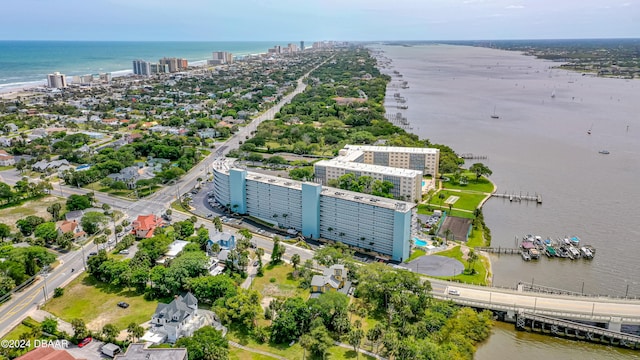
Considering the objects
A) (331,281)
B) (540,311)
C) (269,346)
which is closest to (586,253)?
(540,311)

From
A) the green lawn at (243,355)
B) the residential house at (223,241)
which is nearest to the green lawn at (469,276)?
the green lawn at (243,355)

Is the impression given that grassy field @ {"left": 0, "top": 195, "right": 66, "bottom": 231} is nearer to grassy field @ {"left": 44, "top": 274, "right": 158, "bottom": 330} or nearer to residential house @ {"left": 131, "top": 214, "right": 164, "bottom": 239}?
residential house @ {"left": 131, "top": 214, "right": 164, "bottom": 239}

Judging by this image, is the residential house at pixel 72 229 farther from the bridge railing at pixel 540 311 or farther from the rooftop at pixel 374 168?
the bridge railing at pixel 540 311

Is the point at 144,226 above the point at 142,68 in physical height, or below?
below

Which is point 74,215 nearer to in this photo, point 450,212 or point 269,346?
point 269,346

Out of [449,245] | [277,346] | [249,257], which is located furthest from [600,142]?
[277,346]

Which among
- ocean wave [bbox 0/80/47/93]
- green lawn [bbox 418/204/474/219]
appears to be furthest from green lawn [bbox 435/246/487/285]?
ocean wave [bbox 0/80/47/93]

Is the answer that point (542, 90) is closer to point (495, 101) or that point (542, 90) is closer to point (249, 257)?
point (495, 101)
